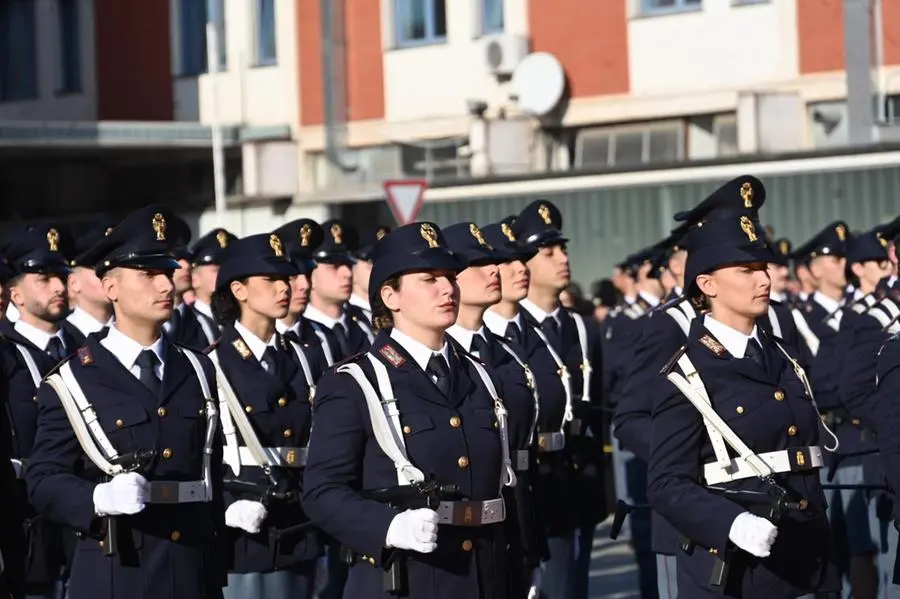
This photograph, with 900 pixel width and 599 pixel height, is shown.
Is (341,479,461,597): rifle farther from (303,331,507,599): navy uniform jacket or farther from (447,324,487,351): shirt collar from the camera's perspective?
(447,324,487,351): shirt collar

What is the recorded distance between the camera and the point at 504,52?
27.2 m

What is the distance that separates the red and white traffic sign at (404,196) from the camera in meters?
19.9

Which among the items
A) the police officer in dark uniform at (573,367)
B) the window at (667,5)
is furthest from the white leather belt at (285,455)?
the window at (667,5)

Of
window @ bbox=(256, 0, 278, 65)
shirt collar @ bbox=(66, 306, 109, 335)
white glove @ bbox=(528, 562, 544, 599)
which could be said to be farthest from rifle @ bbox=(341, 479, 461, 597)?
window @ bbox=(256, 0, 278, 65)

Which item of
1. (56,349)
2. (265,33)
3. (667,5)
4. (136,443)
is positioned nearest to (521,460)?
(136,443)

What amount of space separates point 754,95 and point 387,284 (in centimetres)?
1743

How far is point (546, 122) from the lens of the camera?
2739cm

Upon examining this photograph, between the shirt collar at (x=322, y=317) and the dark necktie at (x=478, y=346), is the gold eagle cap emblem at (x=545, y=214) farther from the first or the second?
the dark necktie at (x=478, y=346)

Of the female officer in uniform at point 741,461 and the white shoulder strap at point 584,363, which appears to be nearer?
the female officer in uniform at point 741,461

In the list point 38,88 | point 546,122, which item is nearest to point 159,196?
point 38,88

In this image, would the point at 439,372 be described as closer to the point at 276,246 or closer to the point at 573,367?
the point at 276,246

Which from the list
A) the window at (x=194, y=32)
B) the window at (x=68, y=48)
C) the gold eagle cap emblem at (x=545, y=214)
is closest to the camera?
the gold eagle cap emblem at (x=545, y=214)

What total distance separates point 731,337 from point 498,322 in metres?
Result: 3.27

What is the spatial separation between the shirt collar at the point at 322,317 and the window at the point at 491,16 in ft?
53.0
